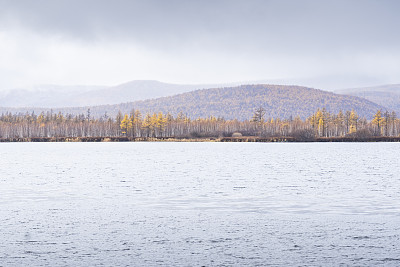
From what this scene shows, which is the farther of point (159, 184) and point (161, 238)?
point (159, 184)

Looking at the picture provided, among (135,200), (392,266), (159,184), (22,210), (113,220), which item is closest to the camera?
(392,266)

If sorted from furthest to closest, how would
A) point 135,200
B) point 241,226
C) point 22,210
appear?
point 135,200 → point 22,210 → point 241,226

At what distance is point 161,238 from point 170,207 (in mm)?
5852

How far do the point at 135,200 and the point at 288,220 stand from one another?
8.24 m

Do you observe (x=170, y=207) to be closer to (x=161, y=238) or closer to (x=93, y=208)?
(x=93, y=208)

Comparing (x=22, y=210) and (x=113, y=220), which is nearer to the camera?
(x=113, y=220)

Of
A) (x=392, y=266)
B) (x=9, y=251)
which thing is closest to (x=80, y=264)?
(x=9, y=251)

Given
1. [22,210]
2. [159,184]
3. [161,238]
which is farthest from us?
[159,184]

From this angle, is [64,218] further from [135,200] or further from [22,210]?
[135,200]

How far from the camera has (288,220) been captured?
17875mm

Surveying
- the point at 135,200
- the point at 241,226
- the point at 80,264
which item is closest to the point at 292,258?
the point at 241,226

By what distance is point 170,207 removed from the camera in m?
20.9

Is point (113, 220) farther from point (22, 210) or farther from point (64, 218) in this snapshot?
point (22, 210)

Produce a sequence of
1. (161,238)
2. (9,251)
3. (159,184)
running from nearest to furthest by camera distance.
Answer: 1. (9,251)
2. (161,238)
3. (159,184)
